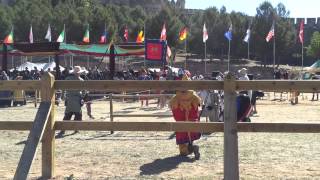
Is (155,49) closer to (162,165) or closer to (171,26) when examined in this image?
(162,165)

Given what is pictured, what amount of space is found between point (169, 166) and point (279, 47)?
77082 millimetres

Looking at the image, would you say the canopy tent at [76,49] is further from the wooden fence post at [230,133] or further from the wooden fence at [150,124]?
the wooden fence post at [230,133]

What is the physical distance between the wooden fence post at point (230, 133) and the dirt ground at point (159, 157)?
1.24 m

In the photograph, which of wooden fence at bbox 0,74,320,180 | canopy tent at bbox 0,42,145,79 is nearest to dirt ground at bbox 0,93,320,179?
wooden fence at bbox 0,74,320,180

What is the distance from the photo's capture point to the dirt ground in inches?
319

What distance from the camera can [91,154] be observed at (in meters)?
9.97

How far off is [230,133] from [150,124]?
3.30 feet

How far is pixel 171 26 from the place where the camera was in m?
83.8

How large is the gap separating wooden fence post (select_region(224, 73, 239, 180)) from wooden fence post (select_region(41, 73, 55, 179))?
7.06 feet

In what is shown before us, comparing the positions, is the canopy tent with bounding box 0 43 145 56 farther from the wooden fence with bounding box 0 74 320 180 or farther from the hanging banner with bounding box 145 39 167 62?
the wooden fence with bounding box 0 74 320 180

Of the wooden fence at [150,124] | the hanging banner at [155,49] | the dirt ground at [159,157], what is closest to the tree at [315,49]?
the hanging banner at [155,49]

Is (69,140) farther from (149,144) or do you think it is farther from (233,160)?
(233,160)

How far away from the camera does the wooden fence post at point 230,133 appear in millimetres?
6535

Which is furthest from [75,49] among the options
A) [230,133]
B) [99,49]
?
[230,133]
